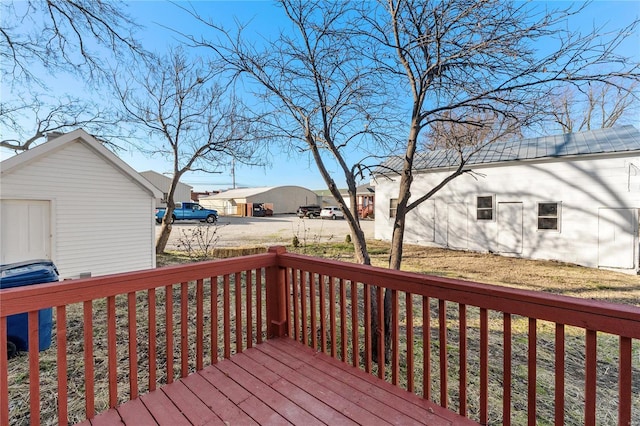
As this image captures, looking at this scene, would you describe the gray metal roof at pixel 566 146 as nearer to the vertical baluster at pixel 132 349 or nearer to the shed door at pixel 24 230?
the vertical baluster at pixel 132 349

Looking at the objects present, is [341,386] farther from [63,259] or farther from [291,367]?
[63,259]

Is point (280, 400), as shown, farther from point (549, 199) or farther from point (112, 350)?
point (549, 199)

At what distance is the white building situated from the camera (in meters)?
7.92

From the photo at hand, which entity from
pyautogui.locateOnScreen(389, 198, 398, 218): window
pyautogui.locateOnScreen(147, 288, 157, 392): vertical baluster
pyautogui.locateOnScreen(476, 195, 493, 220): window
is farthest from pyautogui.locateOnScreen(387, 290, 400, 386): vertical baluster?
pyautogui.locateOnScreen(389, 198, 398, 218): window

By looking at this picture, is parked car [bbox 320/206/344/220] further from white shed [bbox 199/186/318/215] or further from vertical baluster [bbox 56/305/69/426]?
vertical baluster [bbox 56/305/69/426]

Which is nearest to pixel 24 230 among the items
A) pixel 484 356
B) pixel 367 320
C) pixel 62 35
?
pixel 62 35

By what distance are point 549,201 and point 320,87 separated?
9.00 m

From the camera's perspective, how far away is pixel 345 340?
239cm

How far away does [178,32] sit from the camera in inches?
117

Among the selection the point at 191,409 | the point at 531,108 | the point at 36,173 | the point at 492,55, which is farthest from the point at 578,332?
the point at 36,173

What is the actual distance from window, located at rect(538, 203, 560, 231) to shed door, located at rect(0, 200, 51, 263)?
13.6m

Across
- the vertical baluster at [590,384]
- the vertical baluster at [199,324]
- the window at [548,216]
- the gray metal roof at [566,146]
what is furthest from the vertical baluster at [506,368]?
the window at [548,216]

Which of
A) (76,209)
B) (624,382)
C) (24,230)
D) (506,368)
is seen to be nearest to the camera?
(624,382)

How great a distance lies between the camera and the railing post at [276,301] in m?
2.73
